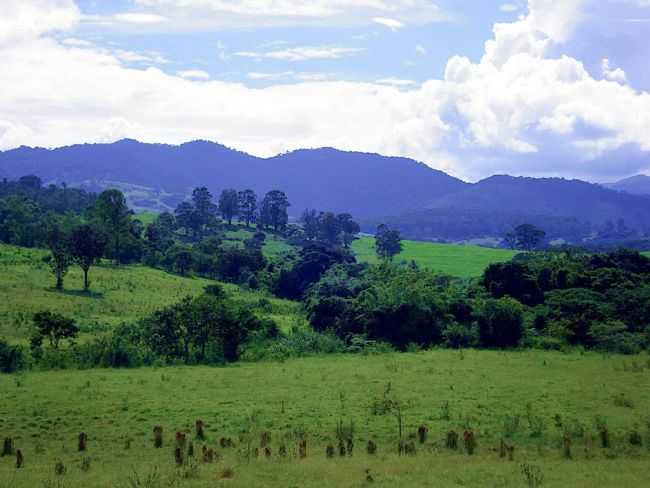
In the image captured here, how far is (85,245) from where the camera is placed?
66.4 meters

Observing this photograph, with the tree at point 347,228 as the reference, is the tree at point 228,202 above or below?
above

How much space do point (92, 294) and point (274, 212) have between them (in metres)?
87.5

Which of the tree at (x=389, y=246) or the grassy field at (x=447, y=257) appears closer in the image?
the grassy field at (x=447, y=257)

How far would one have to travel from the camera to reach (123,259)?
294 ft

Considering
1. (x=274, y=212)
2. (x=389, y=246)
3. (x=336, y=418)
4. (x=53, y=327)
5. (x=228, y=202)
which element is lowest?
(x=336, y=418)

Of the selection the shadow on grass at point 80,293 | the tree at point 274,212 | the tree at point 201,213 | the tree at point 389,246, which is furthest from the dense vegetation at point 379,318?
the tree at point 274,212

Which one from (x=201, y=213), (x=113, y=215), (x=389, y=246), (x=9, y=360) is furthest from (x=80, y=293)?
(x=201, y=213)

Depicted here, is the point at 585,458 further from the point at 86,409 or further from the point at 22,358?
the point at 22,358

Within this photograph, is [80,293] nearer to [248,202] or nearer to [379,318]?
[379,318]

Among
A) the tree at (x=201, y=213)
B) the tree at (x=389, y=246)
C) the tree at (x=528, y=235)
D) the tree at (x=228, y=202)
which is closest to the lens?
the tree at (x=389, y=246)

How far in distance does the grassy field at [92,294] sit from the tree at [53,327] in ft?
15.4

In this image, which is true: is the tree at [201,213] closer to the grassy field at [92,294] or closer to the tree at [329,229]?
the tree at [329,229]

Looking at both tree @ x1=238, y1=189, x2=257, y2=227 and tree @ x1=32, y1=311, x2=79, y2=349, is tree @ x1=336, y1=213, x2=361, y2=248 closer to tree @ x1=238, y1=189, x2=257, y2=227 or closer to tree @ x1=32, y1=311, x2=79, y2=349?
tree @ x1=238, y1=189, x2=257, y2=227

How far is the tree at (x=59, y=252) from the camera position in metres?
63.4
